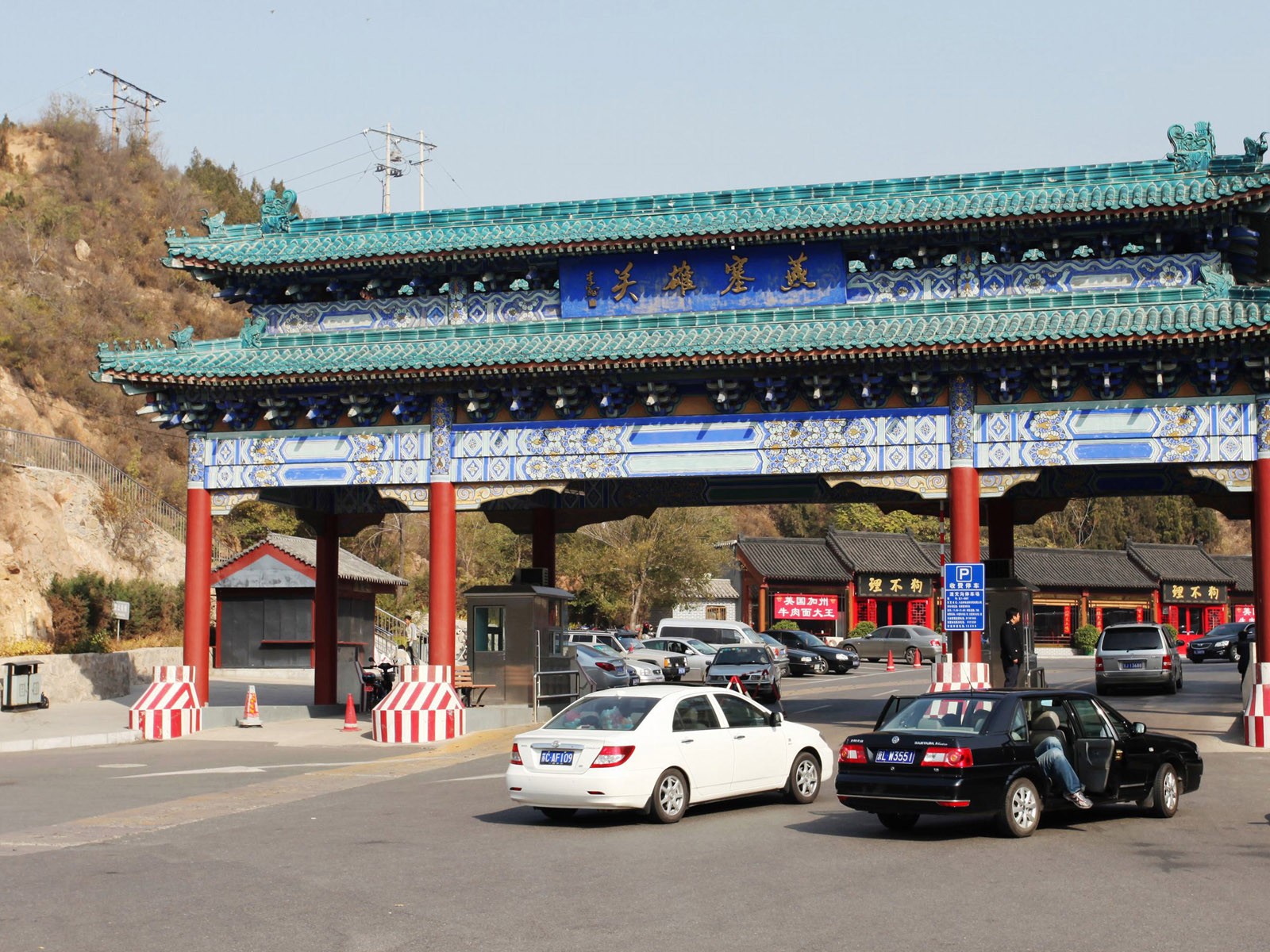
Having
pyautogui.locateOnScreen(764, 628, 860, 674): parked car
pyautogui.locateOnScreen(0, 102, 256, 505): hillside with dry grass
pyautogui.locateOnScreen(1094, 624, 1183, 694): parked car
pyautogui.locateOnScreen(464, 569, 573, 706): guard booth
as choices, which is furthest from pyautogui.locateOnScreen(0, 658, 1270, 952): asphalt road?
pyautogui.locateOnScreen(0, 102, 256, 505): hillside with dry grass

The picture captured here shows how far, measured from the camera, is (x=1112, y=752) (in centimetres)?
1456

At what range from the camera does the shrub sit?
237 feet

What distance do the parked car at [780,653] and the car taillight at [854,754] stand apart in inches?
1540

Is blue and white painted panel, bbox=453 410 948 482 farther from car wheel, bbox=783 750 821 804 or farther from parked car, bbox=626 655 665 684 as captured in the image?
parked car, bbox=626 655 665 684

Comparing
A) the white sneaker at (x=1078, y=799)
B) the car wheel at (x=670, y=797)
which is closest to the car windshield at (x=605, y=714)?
the car wheel at (x=670, y=797)

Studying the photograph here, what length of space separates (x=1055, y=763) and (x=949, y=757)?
1.39m

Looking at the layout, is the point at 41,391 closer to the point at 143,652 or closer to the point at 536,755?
the point at 143,652

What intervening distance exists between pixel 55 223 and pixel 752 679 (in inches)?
1997

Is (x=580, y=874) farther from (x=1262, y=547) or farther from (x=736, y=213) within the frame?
(x=736, y=213)

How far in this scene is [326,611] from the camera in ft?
106

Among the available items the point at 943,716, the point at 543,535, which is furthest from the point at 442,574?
the point at 943,716

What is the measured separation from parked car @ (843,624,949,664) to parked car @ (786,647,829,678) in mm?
6519

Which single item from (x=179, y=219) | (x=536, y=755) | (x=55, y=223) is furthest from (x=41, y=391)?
(x=536, y=755)

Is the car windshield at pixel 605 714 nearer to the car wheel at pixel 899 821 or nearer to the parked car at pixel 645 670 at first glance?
the car wheel at pixel 899 821
